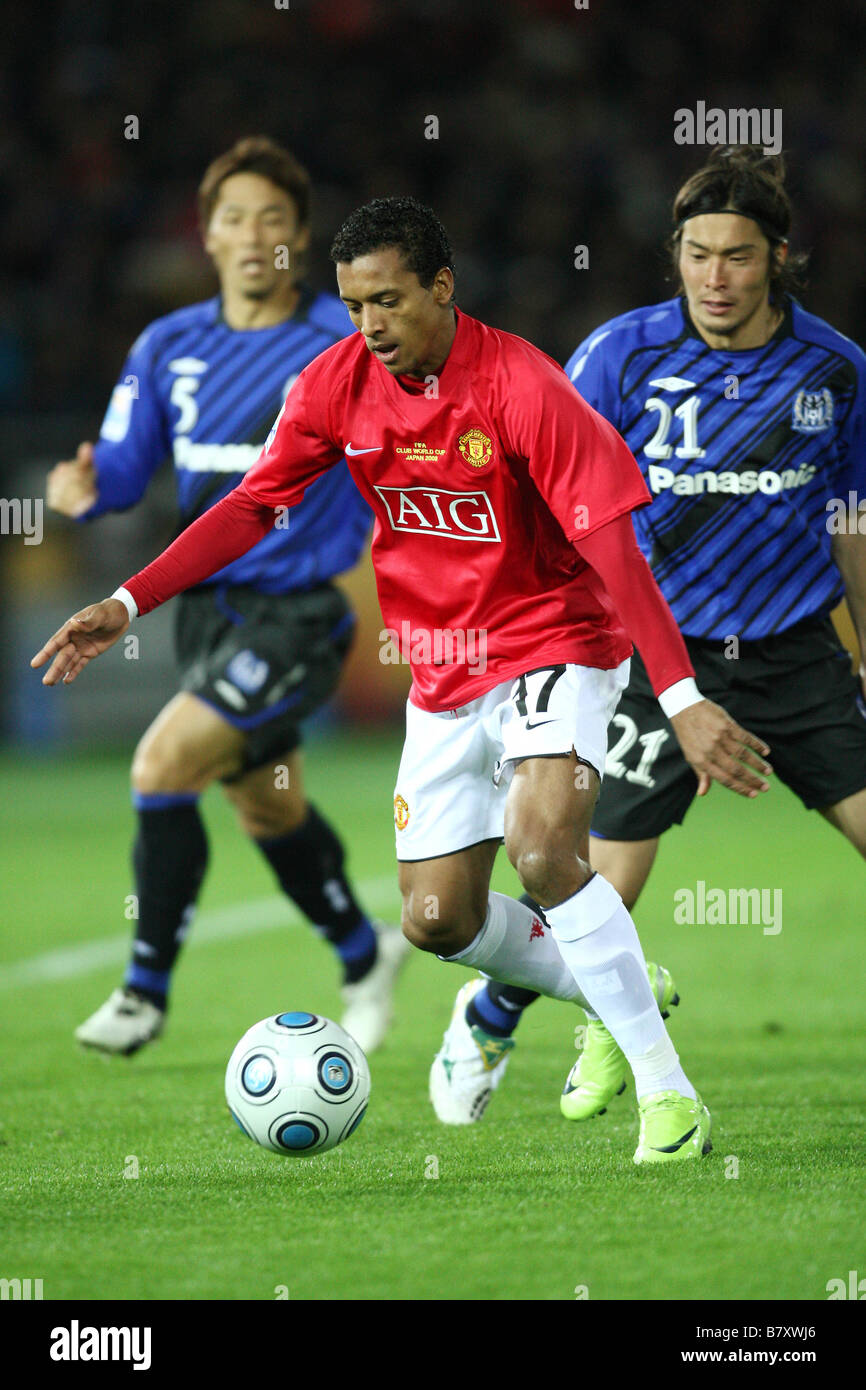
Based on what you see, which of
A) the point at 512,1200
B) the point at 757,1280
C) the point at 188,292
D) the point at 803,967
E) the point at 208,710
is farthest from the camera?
the point at 188,292

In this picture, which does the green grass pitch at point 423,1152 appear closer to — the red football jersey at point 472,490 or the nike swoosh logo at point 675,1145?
the nike swoosh logo at point 675,1145

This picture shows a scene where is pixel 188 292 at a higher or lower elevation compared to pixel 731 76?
lower

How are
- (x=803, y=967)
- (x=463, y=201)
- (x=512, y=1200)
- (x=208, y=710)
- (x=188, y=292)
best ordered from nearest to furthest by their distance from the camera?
(x=512, y=1200) → (x=208, y=710) → (x=803, y=967) → (x=188, y=292) → (x=463, y=201)

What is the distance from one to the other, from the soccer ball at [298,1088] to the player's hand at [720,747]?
1114 millimetres

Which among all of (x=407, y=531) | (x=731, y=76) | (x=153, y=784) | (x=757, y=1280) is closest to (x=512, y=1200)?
(x=757, y=1280)

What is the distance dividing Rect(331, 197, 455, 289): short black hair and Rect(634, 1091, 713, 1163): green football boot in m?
1.80

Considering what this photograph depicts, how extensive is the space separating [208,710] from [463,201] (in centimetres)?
1317

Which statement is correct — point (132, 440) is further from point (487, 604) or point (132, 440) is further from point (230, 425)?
point (487, 604)

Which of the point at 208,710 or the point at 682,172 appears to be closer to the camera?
the point at 208,710

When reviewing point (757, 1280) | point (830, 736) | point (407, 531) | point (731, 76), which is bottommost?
point (757, 1280)

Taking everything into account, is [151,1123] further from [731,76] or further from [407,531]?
[731,76]

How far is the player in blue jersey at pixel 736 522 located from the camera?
4379 mm

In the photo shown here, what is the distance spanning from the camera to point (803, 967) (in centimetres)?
651

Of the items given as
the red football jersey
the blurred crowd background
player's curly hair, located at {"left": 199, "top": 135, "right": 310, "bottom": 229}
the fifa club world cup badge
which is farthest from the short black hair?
the blurred crowd background
